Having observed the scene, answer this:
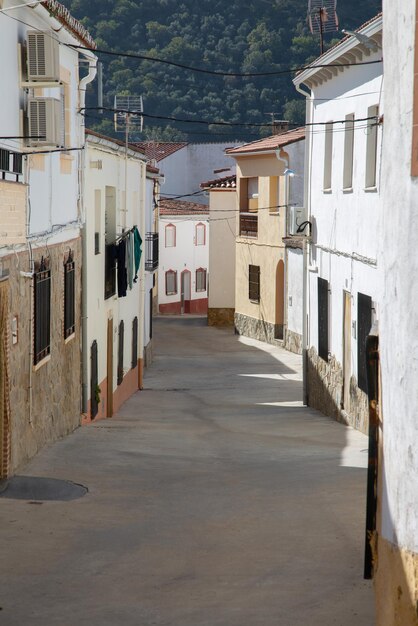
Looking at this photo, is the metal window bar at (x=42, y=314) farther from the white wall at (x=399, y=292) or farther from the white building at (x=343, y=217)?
the white wall at (x=399, y=292)

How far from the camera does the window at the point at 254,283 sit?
1558 inches

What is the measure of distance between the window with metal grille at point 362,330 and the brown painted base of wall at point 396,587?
10322mm

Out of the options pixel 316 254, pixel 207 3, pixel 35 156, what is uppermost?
pixel 207 3

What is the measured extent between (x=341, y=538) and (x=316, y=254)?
1340cm

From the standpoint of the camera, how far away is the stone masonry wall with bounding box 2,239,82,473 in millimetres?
12477

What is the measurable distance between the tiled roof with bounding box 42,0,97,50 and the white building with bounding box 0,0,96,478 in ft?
0.09

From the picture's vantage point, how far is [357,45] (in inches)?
698

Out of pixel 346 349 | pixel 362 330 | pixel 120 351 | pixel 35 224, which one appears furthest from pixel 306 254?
pixel 35 224

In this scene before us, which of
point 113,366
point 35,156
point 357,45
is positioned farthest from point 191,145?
point 35,156

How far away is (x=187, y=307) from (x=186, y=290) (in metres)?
1.00

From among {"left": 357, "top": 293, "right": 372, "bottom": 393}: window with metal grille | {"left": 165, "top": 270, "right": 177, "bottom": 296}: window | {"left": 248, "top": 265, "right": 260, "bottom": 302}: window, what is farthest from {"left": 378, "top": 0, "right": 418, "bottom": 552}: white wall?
{"left": 165, "top": 270, "right": 177, "bottom": 296}: window

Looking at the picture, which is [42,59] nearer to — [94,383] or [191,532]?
[191,532]

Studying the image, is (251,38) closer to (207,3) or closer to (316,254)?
(207,3)

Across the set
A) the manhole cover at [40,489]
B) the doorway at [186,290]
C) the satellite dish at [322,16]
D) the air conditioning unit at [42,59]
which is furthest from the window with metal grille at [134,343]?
the doorway at [186,290]
